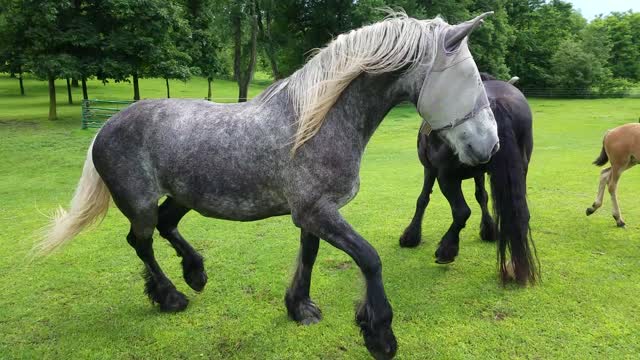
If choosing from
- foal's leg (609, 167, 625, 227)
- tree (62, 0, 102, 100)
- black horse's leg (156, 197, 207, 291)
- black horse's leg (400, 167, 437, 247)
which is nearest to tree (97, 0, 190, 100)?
tree (62, 0, 102, 100)

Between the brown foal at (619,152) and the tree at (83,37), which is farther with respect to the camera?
the tree at (83,37)

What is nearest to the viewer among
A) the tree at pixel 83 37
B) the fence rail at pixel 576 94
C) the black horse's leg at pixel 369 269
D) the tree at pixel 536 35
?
the black horse's leg at pixel 369 269

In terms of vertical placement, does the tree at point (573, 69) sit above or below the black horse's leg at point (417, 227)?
above

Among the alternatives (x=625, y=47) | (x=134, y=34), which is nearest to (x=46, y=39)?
(x=134, y=34)

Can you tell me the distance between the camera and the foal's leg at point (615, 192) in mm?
4982

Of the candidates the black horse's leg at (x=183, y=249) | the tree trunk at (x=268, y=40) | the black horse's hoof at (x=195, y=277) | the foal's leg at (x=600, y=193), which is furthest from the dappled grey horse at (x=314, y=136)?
the tree trunk at (x=268, y=40)

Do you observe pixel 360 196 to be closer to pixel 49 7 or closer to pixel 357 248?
pixel 357 248

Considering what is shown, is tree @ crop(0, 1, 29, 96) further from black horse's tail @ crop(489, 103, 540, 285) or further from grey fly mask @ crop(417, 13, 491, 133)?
grey fly mask @ crop(417, 13, 491, 133)

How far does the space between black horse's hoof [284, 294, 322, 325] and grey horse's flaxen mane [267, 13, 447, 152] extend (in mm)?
1239

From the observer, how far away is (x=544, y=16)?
1690 inches

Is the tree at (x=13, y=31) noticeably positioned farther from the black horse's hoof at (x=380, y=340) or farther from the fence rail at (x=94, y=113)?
the black horse's hoof at (x=380, y=340)

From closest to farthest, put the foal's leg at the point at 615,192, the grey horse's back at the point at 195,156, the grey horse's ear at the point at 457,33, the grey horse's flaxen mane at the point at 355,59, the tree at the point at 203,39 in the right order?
1. the grey horse's ear at the point at 457,33
2. the grey horse's flaxen mane at the point at 355,59
3. the grey horse's back at the point at 195,156
4. the foal's leg at the point at 615,192
5. the tree at the point at 203,39

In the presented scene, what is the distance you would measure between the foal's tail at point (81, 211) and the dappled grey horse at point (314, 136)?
0.15m

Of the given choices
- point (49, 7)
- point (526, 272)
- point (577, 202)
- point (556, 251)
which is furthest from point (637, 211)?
point (49, 7)
